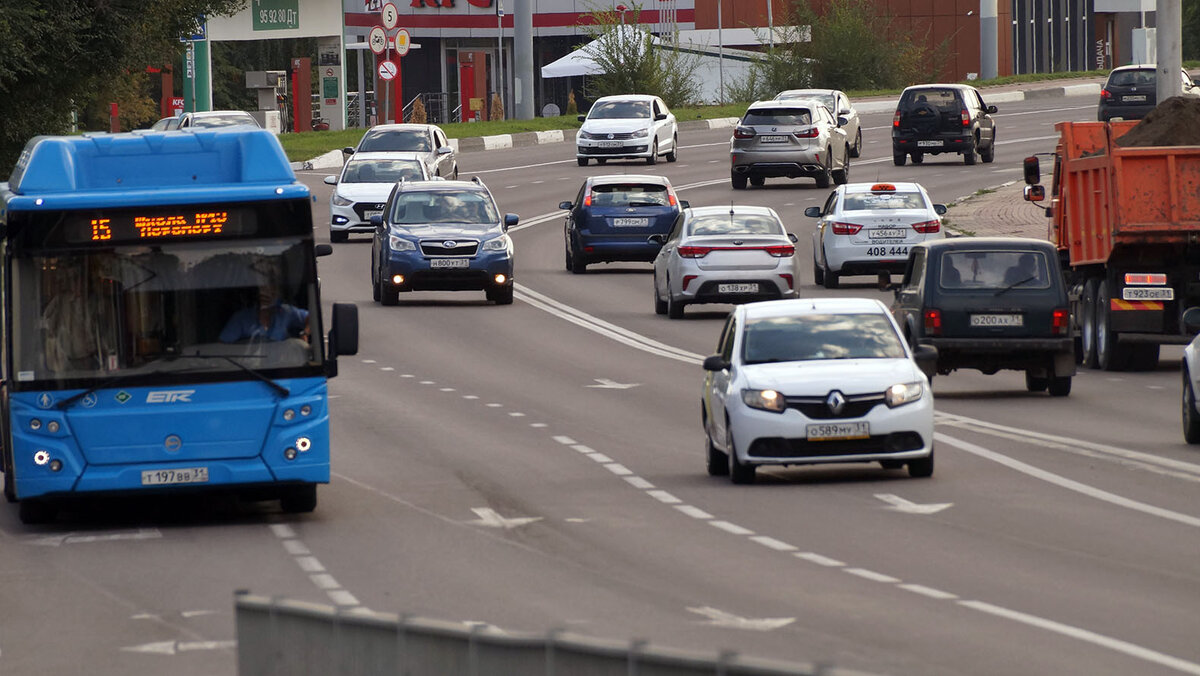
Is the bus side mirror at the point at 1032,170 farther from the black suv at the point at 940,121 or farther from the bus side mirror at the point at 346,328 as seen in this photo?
the black suv at the point at 940,121

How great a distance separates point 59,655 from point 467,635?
478cm

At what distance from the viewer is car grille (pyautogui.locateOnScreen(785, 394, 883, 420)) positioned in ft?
53.8

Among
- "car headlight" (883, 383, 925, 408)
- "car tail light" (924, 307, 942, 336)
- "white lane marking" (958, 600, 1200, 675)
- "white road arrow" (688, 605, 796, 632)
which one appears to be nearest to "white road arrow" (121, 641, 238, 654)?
"white road arrow" (688, 605, 796, 632)

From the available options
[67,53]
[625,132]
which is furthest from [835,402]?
[625,132]

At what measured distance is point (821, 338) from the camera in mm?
17406

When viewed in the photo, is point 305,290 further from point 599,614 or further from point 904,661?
point 904,661

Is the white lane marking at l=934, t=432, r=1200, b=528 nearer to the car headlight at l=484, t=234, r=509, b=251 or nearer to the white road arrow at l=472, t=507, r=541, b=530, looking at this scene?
the white road arrow at l=472, t=507, r=541, b=530

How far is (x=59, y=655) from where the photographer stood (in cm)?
1038

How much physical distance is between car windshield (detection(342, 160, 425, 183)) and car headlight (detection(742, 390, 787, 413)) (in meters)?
28.1

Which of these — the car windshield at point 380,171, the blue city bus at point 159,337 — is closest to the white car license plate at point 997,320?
the blue city bus at point 159,337

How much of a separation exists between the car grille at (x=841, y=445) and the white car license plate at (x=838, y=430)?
0.05 metres

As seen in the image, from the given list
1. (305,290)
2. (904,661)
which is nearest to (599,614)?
(904,661)

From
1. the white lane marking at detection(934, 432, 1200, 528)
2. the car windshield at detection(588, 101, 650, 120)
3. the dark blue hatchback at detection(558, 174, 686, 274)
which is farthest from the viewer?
the car windshield at detection(588, 101, 650, 120)

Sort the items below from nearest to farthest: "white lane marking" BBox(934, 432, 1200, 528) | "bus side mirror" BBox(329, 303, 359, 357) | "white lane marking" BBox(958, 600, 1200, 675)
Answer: "white lane marking" BBox(958, 600, 1200, 675) < "white lane marking" BBox(934, 432, 1200, 528) < "bus side mirror" BBox(329, 303, 359, 357)
